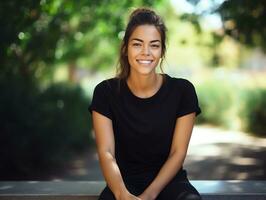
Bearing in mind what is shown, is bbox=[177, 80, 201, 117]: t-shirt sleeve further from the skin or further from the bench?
the bench

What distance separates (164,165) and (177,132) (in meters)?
0.24

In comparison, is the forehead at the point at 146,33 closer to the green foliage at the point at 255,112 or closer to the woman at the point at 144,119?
the woman at the point at 144,119

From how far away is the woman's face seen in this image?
3.43m

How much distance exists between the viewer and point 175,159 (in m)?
3.41

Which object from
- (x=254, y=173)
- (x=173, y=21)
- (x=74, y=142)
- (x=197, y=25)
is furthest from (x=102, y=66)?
(x=254, y=173)

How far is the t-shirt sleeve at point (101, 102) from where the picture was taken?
3.49m

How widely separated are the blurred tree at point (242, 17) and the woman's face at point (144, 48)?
11.6 feet

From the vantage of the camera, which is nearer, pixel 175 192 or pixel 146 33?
pixel 175 192

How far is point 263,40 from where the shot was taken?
8.16 metres

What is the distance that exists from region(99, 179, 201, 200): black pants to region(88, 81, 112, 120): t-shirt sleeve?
513mm

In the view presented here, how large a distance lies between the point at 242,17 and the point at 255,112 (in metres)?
5.41

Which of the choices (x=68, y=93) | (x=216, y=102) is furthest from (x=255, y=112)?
(x=68, y=93)

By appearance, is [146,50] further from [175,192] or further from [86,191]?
[86,191]

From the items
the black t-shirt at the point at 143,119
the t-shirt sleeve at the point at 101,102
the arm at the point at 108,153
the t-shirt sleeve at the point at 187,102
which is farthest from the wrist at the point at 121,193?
the t-shirt sleeve at the point at 187,102
